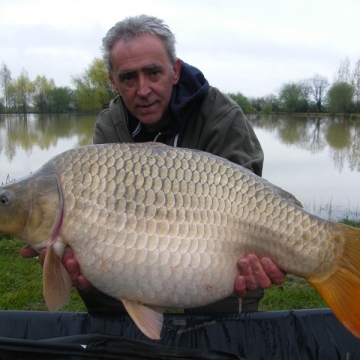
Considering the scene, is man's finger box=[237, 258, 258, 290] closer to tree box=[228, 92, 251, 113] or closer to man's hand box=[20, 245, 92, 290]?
man's hand box=[20, 245, 92, 290]

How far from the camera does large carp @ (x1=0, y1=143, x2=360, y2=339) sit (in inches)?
41.9

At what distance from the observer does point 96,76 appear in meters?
24.5

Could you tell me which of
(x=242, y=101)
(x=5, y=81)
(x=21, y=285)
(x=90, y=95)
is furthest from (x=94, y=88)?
(x=21, y=285)

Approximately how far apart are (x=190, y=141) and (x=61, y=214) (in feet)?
2.43

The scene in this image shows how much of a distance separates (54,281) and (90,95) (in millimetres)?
24694

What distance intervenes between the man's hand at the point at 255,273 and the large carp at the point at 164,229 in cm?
2

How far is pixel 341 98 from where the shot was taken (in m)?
28.3

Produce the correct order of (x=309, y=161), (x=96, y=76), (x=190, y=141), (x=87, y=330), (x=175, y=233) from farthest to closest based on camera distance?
(x=96, y=76), (x=309, y=161), (x=190, y=141), (x=87, y=330), (x=175, y=233)

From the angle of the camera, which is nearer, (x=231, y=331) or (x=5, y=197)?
(x=5, y=197)

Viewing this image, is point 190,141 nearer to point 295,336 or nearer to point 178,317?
point 178,317

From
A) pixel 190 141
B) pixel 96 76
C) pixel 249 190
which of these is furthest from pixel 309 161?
pixel 96 76

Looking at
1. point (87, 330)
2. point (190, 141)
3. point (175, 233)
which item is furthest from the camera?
point (190, 141)

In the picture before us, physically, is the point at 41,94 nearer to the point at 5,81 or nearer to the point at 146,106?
the point at 5,81

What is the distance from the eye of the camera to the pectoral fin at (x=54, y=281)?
1094 mm
